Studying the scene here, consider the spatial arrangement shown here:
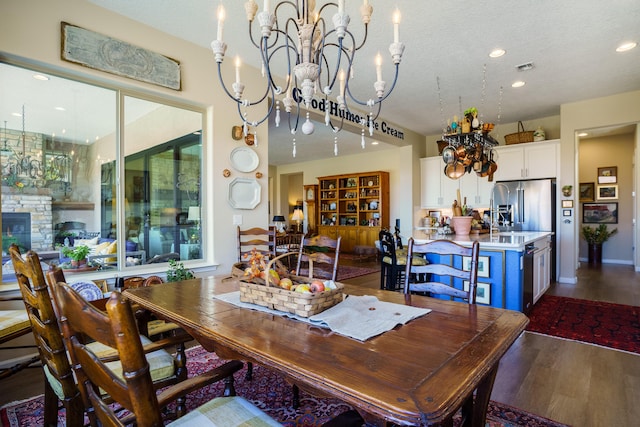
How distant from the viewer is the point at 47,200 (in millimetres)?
2621

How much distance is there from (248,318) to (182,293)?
2.21 ft

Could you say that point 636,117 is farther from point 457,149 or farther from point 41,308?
point 41,308

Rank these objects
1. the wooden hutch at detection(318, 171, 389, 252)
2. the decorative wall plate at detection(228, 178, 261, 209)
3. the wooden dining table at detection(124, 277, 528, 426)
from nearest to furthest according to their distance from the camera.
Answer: the wooden dining table at detection(124, 277, 528, 426) → the decorative wall plate at detection(228, 178, 261, 209) → the wooden hutch at detection(318, 171, 389, 252)

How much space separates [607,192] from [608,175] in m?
0.39

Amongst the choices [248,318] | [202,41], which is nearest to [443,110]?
[202,41]

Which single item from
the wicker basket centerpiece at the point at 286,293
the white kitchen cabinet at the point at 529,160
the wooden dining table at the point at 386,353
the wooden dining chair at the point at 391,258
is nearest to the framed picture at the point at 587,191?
the white kitchen cabinet at the point at 529,160

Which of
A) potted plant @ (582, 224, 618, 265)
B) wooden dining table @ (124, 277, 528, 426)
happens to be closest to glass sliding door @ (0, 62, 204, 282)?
wooden dining table @ (124, 277, 528, 426)

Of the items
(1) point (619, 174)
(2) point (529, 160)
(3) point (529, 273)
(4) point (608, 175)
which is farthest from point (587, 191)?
(3) point (529, 273)

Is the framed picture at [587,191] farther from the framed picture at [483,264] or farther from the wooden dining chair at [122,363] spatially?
the wooden dining chair at [122,363]

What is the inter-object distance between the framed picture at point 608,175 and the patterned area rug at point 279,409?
7940 millimetres

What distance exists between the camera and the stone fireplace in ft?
8.00

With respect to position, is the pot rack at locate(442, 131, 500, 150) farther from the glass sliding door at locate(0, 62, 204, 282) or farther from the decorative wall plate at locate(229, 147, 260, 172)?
the glass sliding door at locate(0, 62, 204, 282)

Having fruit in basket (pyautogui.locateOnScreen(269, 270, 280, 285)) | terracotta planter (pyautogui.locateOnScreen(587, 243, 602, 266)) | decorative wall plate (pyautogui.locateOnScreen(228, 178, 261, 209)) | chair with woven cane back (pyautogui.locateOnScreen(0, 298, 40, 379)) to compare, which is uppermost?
decorative wall plate (pyautogui.locateOnScreen(228, 178, 261, 209))

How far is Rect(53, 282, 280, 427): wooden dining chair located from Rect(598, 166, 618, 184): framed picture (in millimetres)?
9323
